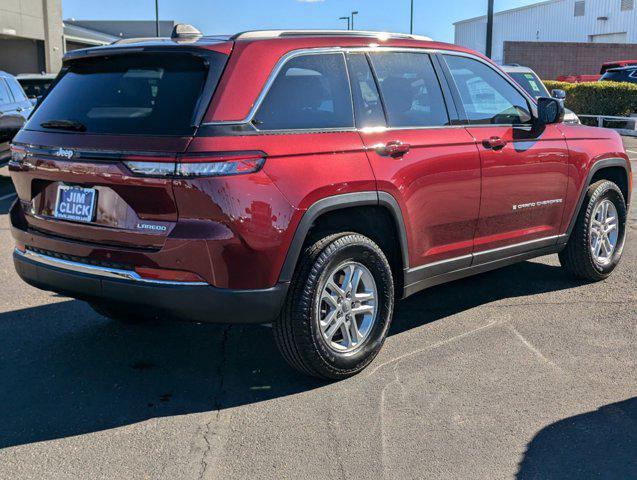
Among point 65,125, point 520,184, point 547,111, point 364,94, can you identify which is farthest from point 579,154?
point 65,125

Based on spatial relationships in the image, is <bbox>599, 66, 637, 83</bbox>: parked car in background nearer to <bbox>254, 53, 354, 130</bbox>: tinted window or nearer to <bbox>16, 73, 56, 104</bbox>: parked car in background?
<bbox>16, 73, 56, 104</bbox>: parked car in background

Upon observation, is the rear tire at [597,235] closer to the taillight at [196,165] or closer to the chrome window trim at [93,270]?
the taillight at [196,165]

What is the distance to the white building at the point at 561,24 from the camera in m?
51.5

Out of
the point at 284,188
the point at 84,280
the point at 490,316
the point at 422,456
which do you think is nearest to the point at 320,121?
the point at 284,188

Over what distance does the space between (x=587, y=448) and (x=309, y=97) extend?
221cm

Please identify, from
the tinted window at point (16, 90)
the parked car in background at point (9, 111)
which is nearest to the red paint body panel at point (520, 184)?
the parked car in background at point (9, 111)

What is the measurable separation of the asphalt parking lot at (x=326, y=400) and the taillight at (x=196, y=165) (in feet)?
3.92

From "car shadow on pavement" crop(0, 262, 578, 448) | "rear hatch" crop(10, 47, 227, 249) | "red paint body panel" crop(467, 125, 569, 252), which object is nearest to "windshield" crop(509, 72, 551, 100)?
"red paint body panel" crop(467, 125, 569, 252)

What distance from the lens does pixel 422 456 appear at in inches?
133

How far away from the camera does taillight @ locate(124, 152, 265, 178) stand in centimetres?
358

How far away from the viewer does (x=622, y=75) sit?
970 inches

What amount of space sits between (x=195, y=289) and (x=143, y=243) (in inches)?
13.5

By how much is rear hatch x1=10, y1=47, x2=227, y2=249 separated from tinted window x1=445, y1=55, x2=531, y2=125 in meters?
1.88

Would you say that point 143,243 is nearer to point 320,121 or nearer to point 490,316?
point 320,121
